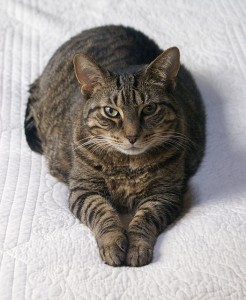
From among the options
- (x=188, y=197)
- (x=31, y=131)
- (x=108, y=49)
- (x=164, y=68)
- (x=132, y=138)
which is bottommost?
(x=31, y=131)

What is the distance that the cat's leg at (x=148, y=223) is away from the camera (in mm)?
1541

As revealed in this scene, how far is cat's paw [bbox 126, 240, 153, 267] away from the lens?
1527 mm

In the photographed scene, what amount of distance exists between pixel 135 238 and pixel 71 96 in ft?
2.41

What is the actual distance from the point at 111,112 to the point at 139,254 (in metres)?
0.44

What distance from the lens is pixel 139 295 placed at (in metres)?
1.42

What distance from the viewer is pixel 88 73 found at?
5.82ft

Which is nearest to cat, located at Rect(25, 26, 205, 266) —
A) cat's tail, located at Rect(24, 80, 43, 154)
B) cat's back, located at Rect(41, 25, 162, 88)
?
cat's tail, located at Rect(24, 80, 43, 154)

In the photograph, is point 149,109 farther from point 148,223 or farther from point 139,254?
point 139,254

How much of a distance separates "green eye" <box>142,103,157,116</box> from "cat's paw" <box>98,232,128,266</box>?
14.5 inches

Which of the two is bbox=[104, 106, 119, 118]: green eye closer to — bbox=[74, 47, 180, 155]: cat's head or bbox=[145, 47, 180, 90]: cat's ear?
bbox=[74, 47, 180, 155]: cat's head

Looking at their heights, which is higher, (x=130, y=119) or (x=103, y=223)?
(x=130, y=119)

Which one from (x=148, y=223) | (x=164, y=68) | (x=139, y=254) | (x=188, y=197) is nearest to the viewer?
(x=139, y=254)

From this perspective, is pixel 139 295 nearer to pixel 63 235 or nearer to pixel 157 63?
pixel 63 235

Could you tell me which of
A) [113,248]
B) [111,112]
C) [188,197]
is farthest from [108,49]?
[113,248]
